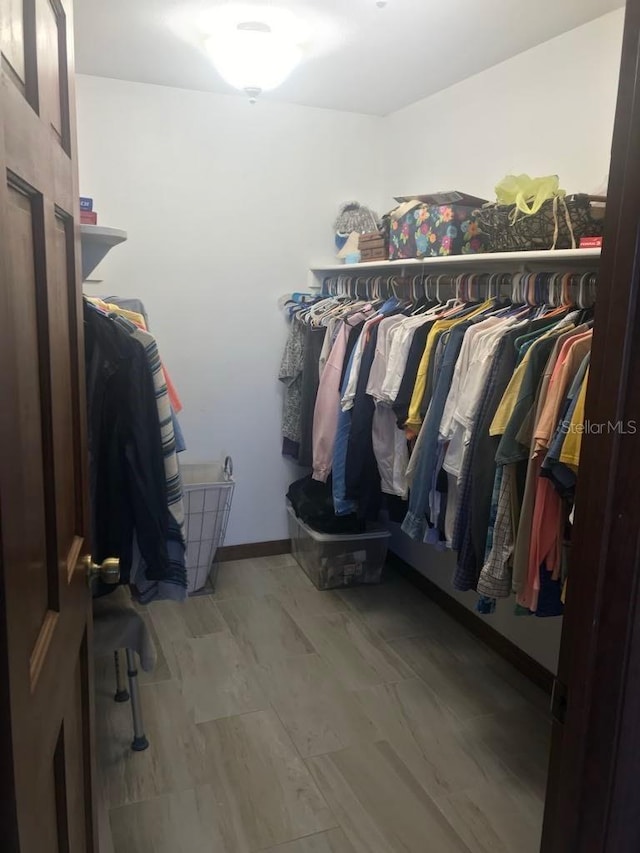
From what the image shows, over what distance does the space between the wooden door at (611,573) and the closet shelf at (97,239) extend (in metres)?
1.42

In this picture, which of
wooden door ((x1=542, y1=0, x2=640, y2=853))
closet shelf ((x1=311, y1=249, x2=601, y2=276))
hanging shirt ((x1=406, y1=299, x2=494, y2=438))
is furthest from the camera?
hanging shirt ((x1=406, y1=299, x2=494, y2=438))

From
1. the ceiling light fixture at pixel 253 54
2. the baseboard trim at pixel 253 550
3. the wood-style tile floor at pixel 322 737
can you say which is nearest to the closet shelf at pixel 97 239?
the ceiling light fixture at pixel 253 54

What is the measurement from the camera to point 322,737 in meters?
2.37

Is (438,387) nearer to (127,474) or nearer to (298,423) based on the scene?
(127,474)

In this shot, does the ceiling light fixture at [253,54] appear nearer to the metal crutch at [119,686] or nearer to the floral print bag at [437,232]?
the floral print bag at [437,232]

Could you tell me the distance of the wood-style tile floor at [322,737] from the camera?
1.97 metres

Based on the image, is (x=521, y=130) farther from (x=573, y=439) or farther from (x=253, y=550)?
(x=253, y=550)

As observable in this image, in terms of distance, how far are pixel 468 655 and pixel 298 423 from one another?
55.6 inches

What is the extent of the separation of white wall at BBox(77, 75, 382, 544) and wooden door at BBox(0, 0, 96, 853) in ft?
7.27

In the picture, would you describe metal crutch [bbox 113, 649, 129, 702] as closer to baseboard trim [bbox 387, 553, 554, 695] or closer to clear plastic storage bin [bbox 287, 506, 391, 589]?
clear plastic storage bin [bbox 287, 506, 391, 589]

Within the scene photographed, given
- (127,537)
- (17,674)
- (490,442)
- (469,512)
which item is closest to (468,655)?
(469,512)

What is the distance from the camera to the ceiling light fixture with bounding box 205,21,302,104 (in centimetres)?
237

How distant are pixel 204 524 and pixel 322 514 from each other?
1.92ft

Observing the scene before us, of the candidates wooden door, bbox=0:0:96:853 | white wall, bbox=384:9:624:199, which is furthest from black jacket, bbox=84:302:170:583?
white wall, bbox=384:9:624:199
